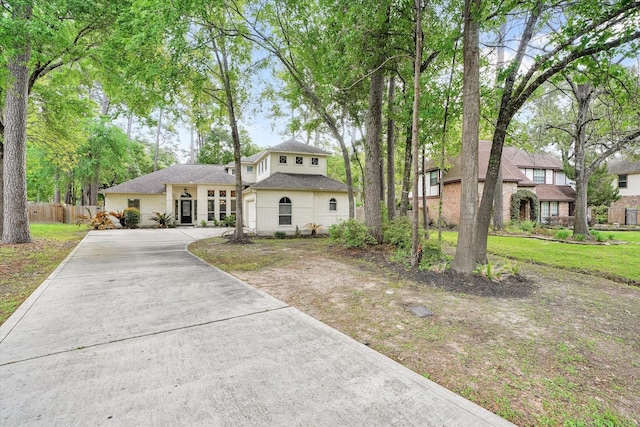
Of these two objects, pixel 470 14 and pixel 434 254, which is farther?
pixel 434 254

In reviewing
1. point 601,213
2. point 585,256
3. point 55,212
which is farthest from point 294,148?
point 601,213

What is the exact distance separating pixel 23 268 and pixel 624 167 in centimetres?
3921

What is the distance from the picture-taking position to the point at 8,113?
10469 mm

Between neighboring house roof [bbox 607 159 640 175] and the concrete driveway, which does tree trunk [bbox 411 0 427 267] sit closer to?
the concrete driveway

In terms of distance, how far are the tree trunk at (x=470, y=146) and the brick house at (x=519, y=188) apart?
1265 centimetres

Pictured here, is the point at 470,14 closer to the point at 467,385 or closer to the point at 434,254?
the point at 434,254

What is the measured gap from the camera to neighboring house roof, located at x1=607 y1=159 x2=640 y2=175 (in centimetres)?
2417

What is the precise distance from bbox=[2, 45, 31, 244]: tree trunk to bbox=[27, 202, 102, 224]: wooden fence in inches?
606

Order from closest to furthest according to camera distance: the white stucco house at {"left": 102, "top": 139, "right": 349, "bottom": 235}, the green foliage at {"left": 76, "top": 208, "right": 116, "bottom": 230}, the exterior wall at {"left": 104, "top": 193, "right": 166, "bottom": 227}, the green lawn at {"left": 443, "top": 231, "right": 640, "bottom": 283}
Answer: the green lawn at {"left": 443, "top": 231, "right": 640, "bottom": 283}
the white stucco house at {"left": 102, "top": 139, "right": 349, "bottom": 235}
the green foliage at {"left": 76, "top": 208, "right": 116, "bottom": 230}
the exterior wall at {"left": 104, "top": 193, "right": 166, "bottom": 227}

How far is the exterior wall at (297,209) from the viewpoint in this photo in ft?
50.6

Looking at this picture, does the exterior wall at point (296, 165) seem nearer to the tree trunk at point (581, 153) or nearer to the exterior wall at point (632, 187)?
the tree trunk at point (581, 153)

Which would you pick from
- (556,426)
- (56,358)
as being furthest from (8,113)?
(556,426)

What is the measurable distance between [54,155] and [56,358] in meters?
19.1

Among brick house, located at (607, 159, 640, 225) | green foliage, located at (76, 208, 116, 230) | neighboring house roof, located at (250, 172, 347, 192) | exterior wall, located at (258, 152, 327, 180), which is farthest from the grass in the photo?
brick house, located at (607, 159, 640, 225)
